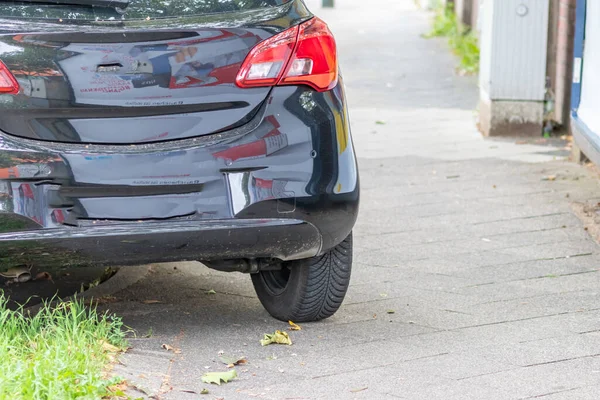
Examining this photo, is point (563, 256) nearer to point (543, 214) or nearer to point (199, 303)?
point (543, 214)

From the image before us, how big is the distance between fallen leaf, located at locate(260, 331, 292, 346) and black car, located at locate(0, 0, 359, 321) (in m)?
0.38

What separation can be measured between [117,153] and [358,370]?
1087 mm

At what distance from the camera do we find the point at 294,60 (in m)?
3.55

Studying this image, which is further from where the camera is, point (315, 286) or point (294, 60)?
point (315, 286)

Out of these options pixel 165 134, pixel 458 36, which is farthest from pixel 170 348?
pixel 458 36

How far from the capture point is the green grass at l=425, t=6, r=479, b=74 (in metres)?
11.6

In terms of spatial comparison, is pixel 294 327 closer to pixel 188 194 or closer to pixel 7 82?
pixel 188 194

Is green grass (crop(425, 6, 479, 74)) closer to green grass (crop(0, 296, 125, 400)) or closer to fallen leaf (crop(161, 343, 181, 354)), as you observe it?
fallen leaf (crop(161, 343, 181, 354))

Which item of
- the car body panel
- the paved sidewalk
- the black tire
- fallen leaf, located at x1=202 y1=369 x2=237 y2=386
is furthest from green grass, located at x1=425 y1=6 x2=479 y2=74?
fallen leaf, located at x1=202 y1=369 x2=237 y2=386

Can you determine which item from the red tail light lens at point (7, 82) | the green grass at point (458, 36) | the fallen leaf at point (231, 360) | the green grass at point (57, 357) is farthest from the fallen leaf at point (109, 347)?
the green grass at point (458, 36)

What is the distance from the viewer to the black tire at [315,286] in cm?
392

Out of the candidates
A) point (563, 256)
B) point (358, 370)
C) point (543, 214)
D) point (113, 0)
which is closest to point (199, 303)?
point (358, 370)

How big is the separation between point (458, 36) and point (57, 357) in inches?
432

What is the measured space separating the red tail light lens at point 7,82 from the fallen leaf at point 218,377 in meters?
1.10
